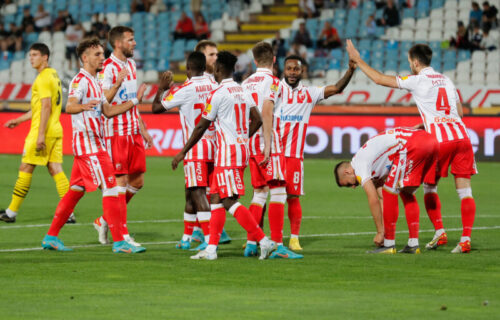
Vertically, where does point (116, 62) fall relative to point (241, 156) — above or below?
above

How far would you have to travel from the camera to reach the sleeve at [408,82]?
366 inches

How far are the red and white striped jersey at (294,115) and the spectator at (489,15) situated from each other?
676 inches

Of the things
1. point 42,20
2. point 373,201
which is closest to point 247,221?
point 373,201

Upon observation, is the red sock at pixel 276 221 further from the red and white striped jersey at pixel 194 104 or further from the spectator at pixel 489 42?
the spectator at pixel 489 42

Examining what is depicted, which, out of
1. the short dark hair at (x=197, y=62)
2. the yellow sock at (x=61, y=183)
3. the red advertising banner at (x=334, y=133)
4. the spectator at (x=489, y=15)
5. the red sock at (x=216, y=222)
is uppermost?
the spectator at (x=489, y=15)

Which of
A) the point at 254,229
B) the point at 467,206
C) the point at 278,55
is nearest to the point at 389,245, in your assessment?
the point at 467,206

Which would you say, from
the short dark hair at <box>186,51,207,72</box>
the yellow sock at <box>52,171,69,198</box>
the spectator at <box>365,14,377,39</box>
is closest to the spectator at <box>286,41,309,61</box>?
the spectator at <box>365,14,377,39</box>

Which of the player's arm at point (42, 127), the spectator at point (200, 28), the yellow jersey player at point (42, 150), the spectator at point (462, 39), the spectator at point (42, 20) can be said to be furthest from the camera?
the spectator at point (42, 20)

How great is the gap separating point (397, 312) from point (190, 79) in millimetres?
4116

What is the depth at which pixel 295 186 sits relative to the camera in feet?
31.9

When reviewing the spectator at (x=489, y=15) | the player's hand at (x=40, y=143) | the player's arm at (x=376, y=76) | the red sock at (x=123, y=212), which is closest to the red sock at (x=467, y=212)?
the player's arm at (x=376, y=76)

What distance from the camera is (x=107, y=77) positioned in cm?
→ 995

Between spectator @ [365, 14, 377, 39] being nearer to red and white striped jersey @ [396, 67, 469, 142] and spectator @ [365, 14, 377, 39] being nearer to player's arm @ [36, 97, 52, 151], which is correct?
player's arm @ [36, 97, 52, 151]

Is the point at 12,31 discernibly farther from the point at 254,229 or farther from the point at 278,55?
the point at 254,229
